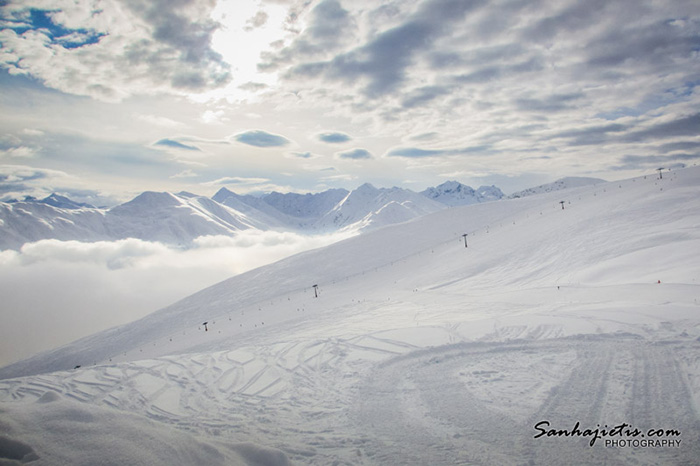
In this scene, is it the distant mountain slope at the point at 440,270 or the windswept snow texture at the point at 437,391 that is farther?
the distant mountain slope at the point at 440,270

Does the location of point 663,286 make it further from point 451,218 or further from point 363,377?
point 451,218

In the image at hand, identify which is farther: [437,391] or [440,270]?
[440,270]

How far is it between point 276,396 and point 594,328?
1349cm

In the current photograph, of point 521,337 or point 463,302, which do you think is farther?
point 463,302

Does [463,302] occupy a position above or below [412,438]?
below

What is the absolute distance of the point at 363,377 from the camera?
11992 millimetres

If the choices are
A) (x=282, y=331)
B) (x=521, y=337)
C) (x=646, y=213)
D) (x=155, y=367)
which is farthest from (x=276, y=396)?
(x=646, y=213)

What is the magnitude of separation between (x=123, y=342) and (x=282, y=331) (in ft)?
155

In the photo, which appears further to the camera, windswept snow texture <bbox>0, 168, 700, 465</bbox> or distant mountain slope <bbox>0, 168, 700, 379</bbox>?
distant mountain slope <bbox>0, 168, 700, 379</bbox>

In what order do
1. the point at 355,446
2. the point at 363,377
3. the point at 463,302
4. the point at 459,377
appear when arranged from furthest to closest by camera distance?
1. the point at 463,302
2. the point at 363,377
3. the point at 459,377
4. the point at 355,446

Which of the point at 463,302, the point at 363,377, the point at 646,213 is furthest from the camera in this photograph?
the point at 646,213

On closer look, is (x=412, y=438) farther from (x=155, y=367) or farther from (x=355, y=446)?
(x=155, y=367)

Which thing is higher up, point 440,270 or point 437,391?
point 437,391

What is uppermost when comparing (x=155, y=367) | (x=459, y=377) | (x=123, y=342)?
(x=155, y=367)
